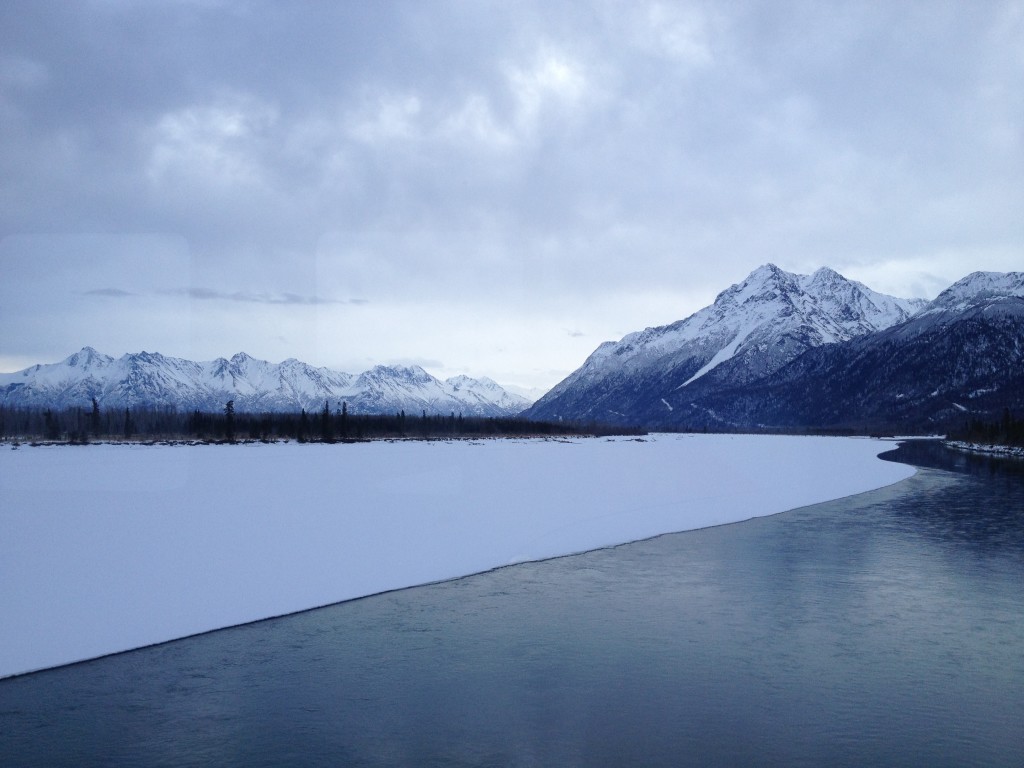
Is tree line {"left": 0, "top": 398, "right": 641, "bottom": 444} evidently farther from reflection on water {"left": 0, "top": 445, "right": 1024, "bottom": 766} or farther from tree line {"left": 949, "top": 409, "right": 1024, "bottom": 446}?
tree line {"left": 949, "top": 409, "right": 1024, "bottom": 446}

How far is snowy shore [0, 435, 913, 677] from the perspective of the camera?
678 inches

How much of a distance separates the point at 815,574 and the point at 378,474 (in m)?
31.7

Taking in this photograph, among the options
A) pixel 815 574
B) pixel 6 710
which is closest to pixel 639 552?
pixel 815 574

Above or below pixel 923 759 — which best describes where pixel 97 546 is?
above

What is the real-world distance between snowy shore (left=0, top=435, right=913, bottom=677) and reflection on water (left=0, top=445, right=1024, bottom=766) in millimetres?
1423

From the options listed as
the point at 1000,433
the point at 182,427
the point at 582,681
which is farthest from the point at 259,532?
the point at 1000,433

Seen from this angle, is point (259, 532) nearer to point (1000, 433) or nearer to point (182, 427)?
point (182, 427)

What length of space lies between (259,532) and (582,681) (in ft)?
49.6

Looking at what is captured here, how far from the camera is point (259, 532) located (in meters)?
25.2

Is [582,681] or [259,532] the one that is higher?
[259,532]

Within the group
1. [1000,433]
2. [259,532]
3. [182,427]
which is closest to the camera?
[259,532]

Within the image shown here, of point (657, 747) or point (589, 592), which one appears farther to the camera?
point (589, 592)

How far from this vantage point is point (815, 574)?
74.6 feet

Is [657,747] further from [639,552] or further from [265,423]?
[265,423]
